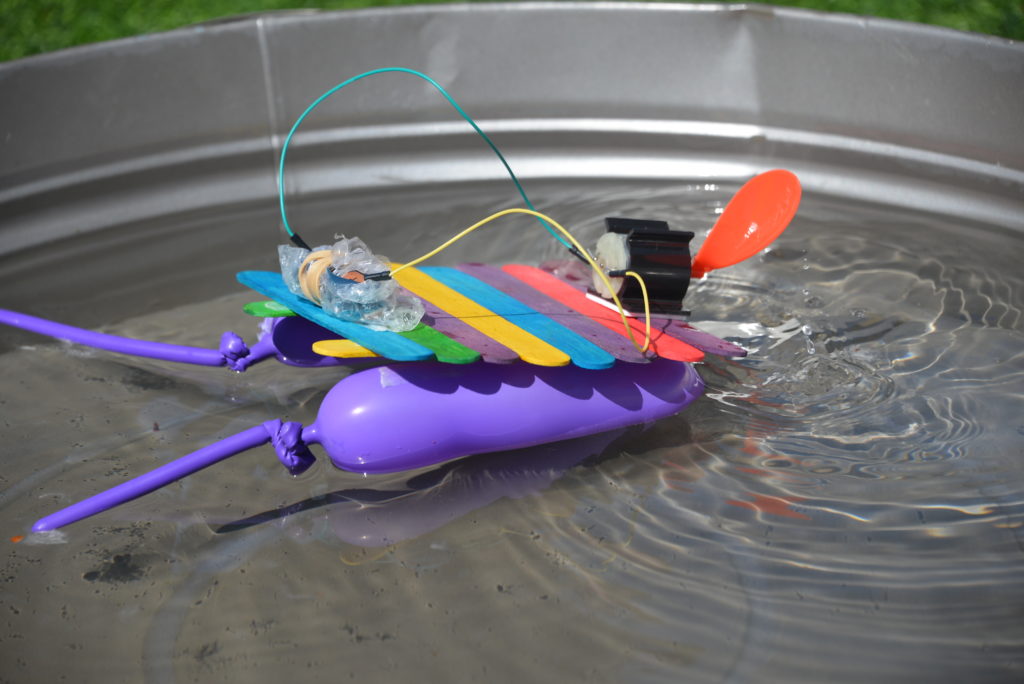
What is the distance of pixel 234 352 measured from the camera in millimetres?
1172

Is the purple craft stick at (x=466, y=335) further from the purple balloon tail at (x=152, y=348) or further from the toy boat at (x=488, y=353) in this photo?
the purple balloon tail at (x=152, y=348)

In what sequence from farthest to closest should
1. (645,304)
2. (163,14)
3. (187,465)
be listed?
1. (163,14)
2. (645,304)
3. (187,465)

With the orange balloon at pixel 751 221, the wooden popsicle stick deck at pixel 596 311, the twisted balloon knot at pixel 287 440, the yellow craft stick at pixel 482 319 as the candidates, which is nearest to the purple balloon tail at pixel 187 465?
the twisted balloon knot at pixel 287 440

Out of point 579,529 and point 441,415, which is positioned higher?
point 441,415

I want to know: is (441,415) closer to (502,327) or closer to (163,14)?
(502,327)

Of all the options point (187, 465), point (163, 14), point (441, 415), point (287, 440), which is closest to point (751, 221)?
point (441, 415)

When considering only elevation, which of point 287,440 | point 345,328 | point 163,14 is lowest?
point 287,440

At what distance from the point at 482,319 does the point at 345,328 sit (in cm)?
16

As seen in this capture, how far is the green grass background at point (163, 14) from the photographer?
2016mm

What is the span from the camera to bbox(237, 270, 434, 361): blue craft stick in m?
0.97

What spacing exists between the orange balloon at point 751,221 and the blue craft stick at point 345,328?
17.3 inches

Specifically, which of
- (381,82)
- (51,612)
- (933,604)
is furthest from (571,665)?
(381,82)

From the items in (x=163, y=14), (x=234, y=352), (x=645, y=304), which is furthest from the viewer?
(x=163, y=14)

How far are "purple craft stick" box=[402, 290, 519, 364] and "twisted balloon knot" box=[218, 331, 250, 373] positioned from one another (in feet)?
0.76
